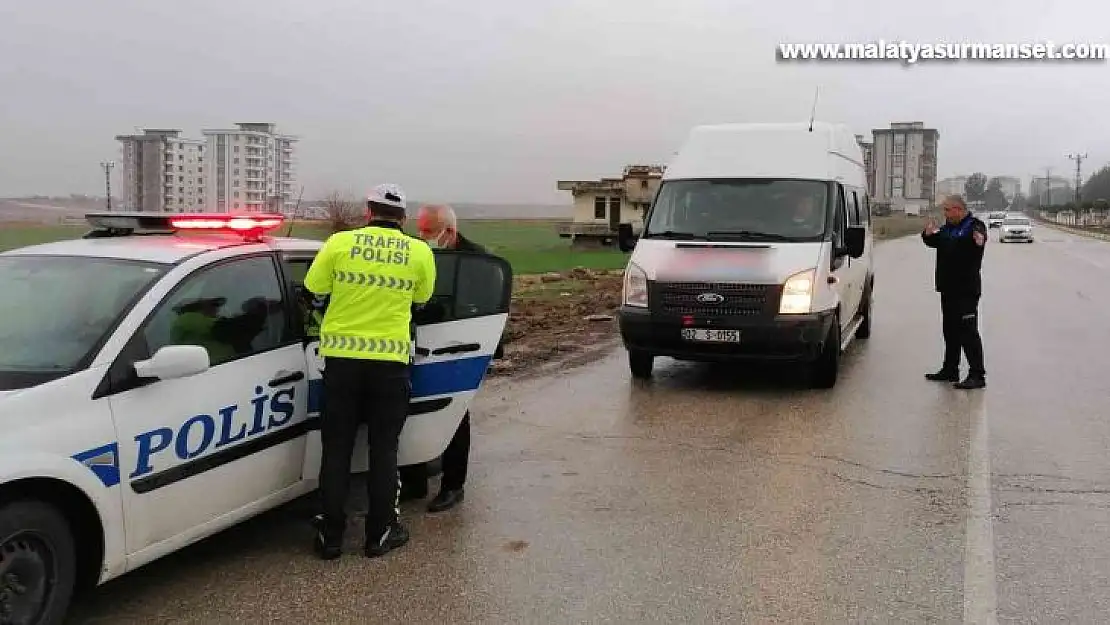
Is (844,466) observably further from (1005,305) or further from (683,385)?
(1005,305)

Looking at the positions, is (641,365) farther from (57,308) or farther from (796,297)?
(57,308)

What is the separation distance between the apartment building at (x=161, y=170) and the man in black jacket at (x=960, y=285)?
7.33 metres

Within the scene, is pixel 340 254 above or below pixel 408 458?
above

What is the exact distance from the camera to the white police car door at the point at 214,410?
3.77 metres

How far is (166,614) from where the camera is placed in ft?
12.8

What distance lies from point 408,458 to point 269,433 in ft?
2.66

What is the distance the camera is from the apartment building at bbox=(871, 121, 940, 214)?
82.8 metres

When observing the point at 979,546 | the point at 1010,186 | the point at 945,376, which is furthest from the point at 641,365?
the point at 1010,186

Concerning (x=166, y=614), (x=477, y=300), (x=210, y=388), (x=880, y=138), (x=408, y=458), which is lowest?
(x=166, y=614)

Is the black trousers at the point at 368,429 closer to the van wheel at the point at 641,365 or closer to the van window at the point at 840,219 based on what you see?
the van wheel at the point at 641,365

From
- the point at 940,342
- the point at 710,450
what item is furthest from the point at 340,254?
the point at 940,342

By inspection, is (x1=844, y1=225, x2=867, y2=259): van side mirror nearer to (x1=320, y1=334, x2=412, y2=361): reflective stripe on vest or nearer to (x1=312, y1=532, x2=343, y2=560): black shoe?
(x1=320, y1=334, x2=412, y2=361): reflective stripe on vest

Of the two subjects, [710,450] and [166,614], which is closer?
[166,614]

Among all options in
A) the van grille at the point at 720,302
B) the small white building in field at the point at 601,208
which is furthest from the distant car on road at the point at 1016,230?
the van grille at the point at 720,302
